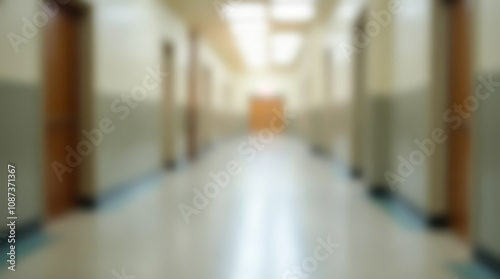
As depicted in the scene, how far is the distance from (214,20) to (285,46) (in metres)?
5.82

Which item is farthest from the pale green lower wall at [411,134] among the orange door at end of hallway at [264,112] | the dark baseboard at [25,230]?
the orange door at end of hallway at [264,112]

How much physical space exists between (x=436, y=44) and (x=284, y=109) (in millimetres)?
23210

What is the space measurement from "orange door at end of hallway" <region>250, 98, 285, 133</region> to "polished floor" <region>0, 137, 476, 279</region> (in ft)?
70.4

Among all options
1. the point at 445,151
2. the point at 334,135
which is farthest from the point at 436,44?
the point at 334,135

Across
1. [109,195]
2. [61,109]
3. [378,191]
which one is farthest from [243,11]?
[61,109]

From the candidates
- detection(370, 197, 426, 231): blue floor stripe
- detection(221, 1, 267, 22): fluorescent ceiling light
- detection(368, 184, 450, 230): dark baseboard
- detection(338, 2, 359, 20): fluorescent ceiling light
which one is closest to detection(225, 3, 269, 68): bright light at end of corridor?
detection(221, 1, 267, 22): fluorescent ceiling light

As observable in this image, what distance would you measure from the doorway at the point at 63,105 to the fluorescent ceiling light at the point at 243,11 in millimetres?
4945

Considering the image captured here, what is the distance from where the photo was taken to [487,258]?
3.27 m

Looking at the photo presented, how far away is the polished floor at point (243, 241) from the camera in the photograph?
3246 millimetres

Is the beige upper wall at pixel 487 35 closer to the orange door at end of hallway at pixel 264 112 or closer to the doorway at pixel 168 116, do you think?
the doorway at pixel 168 116

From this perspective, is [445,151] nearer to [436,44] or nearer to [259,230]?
[436,44]

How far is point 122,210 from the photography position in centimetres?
545

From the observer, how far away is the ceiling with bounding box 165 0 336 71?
9.85 meters

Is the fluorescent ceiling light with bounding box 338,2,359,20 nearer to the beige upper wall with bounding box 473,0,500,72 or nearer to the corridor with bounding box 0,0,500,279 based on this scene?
the corridor with bounding box 0,0,500,279
